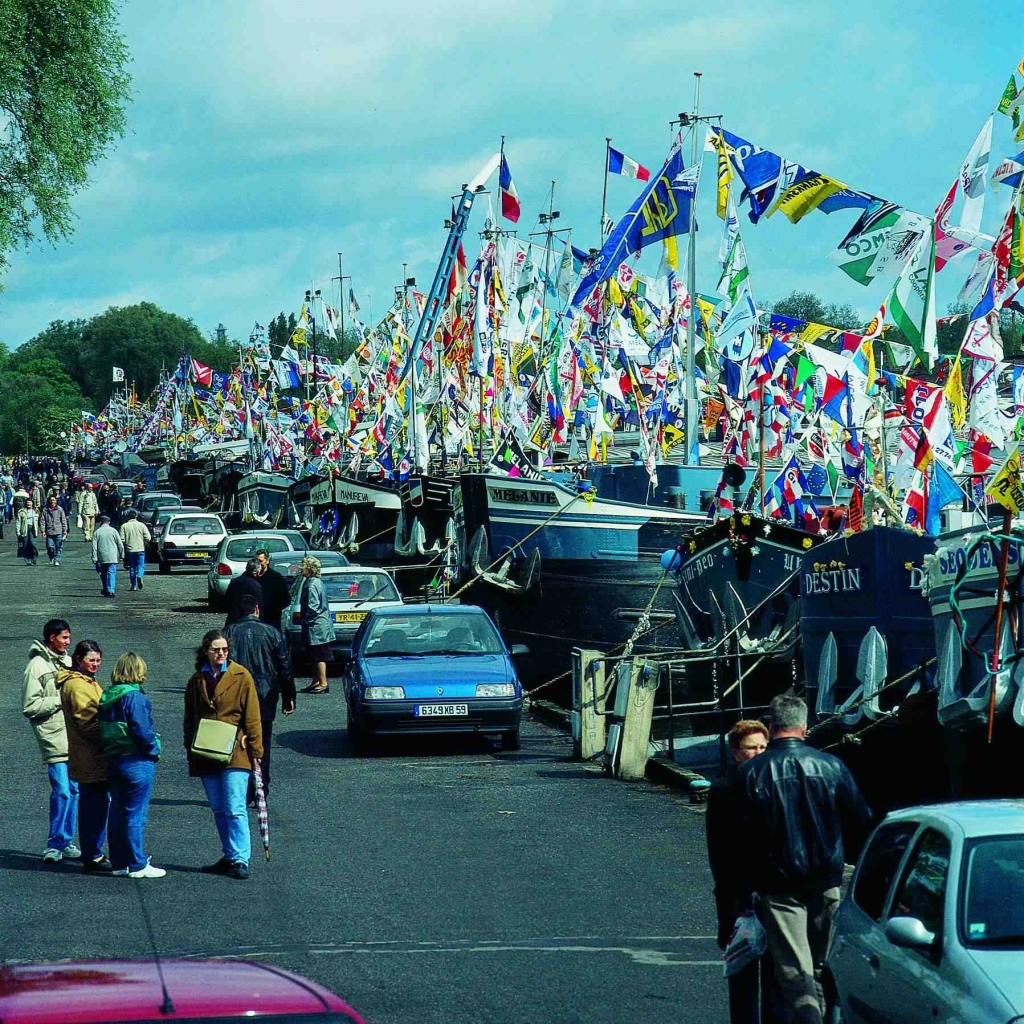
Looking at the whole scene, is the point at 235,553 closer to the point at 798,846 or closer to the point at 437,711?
the point at 437,711

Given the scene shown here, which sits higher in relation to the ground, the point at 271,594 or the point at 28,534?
the point at 271,594

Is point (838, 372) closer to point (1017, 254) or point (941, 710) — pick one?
point (1017, 254)

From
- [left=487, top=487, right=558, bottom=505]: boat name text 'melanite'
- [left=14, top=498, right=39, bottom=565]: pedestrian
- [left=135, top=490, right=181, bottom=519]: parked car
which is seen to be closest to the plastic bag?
[left=487, top=487, right=558, bottom=505]: boat name text 'melanite'

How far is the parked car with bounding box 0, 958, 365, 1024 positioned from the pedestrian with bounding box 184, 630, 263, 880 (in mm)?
6527

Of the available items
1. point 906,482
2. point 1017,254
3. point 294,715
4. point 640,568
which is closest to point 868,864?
point 1017,254

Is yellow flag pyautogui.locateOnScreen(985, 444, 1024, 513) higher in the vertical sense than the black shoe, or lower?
higher

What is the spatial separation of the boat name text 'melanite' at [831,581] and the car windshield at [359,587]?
882 centimetres

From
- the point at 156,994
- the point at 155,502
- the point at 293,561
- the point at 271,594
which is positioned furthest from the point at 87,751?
the point at 155,502

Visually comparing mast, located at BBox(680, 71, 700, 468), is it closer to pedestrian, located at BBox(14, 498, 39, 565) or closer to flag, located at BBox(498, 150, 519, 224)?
flag, located at BBox(498, 150, 519, 224)

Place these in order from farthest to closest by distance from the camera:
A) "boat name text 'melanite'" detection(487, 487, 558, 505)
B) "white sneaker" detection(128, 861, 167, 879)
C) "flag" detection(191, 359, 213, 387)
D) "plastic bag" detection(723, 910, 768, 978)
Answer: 1. "flag" detection(191, 359, 213, 387)
2. "boat name text 'melanite'" detection(487, 487, 558, 505)
3. "white sneaker" detection(128, 861, 167, 879)
4. "plastic bag" detection(723, 910, 768, 978)

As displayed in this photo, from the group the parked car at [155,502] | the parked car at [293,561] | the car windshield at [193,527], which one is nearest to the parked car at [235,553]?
the parked car at [293,561]

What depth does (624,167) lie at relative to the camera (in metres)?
29.2

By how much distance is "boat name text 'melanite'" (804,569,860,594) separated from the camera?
1598cm

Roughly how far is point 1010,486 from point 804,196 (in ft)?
24.0
